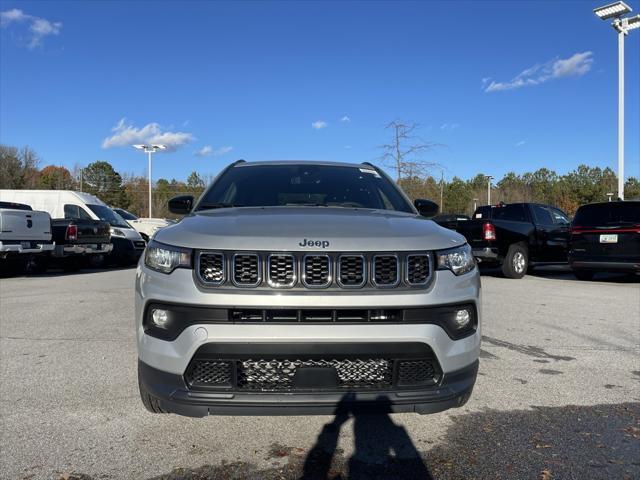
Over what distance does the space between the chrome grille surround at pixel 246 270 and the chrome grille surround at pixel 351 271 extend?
1.31 ft

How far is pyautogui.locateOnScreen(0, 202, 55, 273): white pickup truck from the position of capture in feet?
36.1

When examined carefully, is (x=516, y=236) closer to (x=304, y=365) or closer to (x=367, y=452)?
(x=367, y=452)

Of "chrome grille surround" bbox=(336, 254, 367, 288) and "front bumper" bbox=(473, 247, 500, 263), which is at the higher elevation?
"chrome grille surround" bbox=(336, 254, 367, 288)

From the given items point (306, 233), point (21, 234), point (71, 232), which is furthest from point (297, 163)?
point (71, 232)

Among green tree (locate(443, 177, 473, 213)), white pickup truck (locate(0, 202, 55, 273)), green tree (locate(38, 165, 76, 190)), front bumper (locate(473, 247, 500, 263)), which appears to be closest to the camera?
white pickup truck (locate(0, 202, 55, 273))

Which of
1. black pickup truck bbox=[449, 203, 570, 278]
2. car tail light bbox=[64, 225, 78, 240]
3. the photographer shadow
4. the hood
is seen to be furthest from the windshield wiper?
car tail light bbox=[64, 225, 78, 240]

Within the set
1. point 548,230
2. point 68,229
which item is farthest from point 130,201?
point 548,230

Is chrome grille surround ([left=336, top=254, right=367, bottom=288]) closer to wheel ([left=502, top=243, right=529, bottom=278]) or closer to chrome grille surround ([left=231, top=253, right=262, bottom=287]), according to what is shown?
chrome grille surround ([left=231, top=253, right=262, bottom=287])

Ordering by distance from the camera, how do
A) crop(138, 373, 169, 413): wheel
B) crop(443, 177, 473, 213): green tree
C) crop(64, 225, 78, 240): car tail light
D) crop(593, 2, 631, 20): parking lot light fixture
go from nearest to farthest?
1. crop(138, 373, 169, 413): wheel
2. crop(64, 225, 78, 240): car tail light
3. crop(593, 2, 631, 20): parking lot light fixture
4. crop(443, 177, 473, 213): green tree

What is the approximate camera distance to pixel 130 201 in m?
60.2

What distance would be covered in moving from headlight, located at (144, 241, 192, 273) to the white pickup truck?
989cm

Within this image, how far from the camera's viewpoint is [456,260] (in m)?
2.83

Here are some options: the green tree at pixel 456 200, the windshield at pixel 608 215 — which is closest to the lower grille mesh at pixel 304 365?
the windshield at pixel 608 215

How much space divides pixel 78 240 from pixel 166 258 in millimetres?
12005
